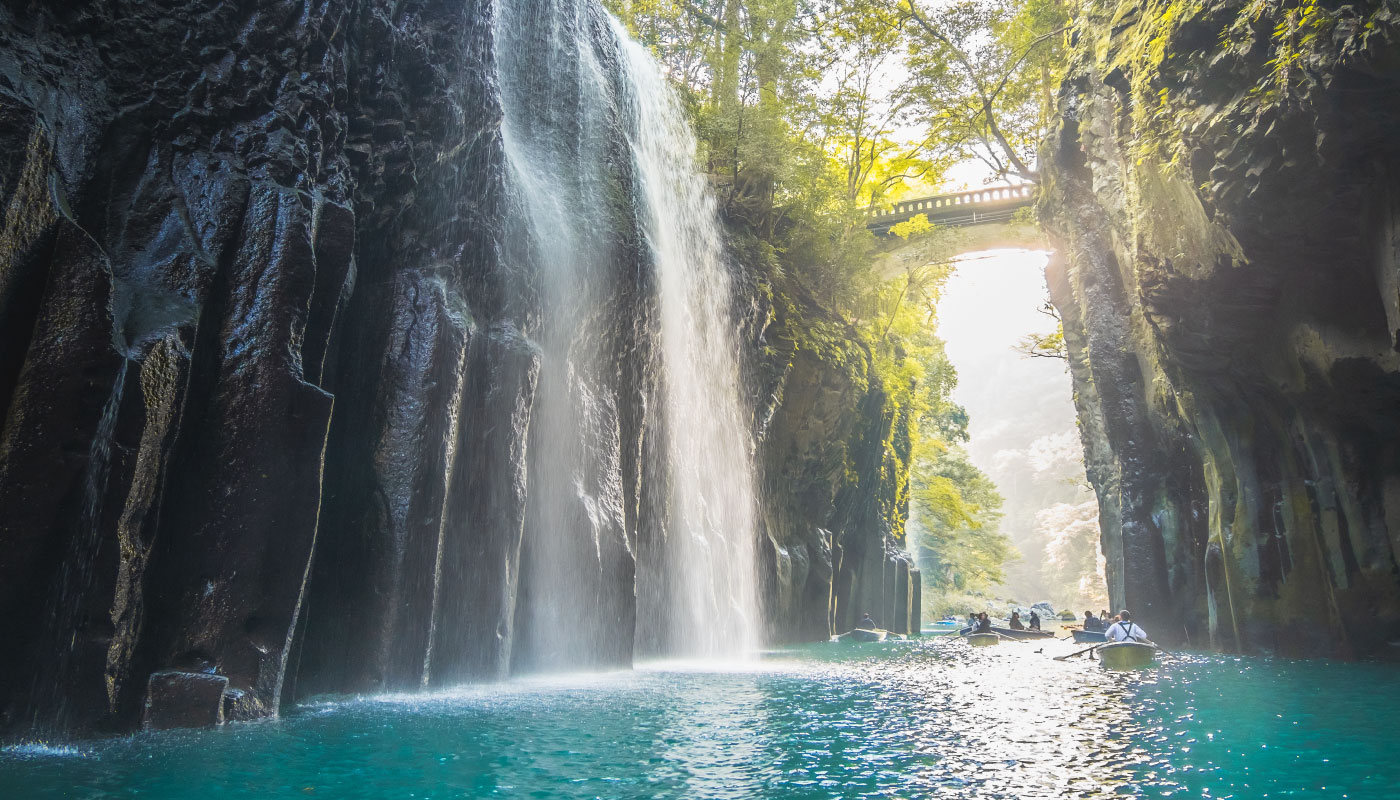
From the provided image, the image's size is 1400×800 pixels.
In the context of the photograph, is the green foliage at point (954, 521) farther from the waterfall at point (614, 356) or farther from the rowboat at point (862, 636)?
the waterfall at point (614, 356)

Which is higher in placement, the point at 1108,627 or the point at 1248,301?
the point at 1248,301

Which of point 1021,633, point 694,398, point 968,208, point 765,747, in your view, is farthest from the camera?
point 968,208

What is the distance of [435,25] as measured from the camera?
11.4m

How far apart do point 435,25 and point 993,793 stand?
10.8m

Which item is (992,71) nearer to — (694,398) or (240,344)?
(694,398)

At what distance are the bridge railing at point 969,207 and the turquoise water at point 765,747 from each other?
2276 cm

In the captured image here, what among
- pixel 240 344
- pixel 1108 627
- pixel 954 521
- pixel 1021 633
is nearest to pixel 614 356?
pixel 240 344

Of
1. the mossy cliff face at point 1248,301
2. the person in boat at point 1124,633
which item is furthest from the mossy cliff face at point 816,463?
the person in boat at point 1124,633

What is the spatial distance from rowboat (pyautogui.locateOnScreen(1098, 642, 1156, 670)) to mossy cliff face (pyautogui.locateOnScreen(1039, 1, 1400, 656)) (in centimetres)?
347

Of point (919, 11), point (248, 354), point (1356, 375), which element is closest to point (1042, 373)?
point (919, 11)

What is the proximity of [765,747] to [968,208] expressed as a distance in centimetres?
2783

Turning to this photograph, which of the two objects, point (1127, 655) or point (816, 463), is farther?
point (816, 463)

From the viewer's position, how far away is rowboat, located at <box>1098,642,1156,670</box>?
558 inches

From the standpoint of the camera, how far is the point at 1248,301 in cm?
1384
